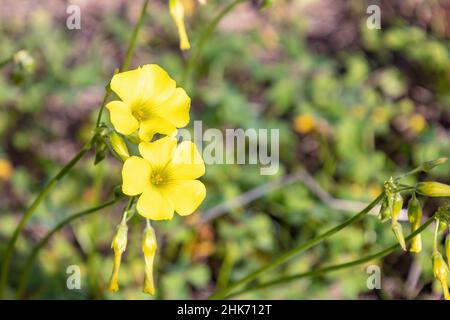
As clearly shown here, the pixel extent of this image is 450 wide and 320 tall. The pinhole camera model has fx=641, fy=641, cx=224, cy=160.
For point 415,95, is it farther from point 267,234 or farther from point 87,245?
point 87,245

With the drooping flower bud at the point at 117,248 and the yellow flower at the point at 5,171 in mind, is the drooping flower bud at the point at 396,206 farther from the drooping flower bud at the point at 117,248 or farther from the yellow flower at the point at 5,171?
the yellow flower at the point at 5,171

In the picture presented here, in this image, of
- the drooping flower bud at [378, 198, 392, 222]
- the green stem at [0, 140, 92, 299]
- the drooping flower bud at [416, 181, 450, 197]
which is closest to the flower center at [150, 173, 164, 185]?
the green stem at [0, 140, 92, 299]

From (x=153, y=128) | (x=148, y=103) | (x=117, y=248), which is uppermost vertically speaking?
A: (x=148, y=103)

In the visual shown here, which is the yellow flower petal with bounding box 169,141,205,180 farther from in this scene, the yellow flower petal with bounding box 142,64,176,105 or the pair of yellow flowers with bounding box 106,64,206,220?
the yellow flower petal with bounding box 142,64,176,105

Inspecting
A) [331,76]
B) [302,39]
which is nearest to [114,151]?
[331,76]

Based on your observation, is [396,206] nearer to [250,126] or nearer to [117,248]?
[117,248]

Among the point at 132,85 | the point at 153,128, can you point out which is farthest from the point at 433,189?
the point at 132,85

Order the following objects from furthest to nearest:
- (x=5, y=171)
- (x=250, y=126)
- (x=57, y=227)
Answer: (x=250, y=126)
(x=5, y=171)
(x=57, y=227)

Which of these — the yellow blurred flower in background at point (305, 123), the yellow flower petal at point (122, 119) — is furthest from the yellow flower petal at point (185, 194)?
the yellow blurred flower in background at point (305, 123)
